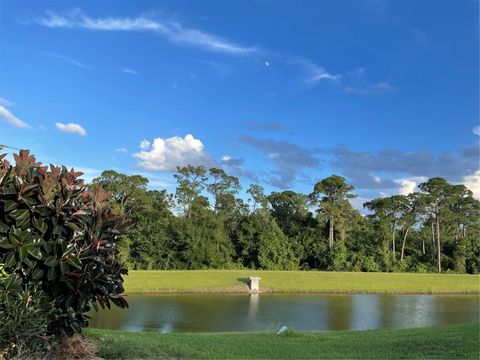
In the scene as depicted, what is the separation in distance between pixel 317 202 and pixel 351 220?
421 centimetres

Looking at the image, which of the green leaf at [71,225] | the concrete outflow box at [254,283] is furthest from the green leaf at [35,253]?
the concrete outflow box at [254,283]

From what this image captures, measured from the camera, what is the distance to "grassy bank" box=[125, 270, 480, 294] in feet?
104

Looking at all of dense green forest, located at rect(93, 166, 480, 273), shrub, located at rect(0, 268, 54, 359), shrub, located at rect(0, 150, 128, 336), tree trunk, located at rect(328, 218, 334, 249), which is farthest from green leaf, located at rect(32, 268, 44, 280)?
tree trunk, located at rect(328, 218, 334, 249)

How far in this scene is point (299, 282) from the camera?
34.1m

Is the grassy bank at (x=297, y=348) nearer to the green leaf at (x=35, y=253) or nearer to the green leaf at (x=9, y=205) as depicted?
the green leaf at (x=35, y=253)

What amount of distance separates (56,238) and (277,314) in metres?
16.9

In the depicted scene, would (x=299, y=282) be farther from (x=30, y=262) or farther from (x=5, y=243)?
(x=5, y=243)

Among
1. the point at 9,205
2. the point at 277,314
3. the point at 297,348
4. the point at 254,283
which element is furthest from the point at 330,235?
the point at 9,205

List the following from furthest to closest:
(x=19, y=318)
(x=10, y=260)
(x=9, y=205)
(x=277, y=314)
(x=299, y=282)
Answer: (x=299, y=282) → (x=277, y=314) → (x=9, y=205) → (x=10, y=260) → (x=19, y=318)

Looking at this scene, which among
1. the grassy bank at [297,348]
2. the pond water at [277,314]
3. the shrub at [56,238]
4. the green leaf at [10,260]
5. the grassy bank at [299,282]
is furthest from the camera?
the grassy bank at [299,282]

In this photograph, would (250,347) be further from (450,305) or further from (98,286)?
(450,305)

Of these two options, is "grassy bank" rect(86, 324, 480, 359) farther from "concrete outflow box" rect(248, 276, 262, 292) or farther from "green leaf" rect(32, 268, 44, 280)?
"concrete outflow box" rect(248, 276, 262, 292)

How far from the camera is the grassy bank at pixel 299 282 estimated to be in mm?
31578

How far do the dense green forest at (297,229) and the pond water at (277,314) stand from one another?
1455 cm
